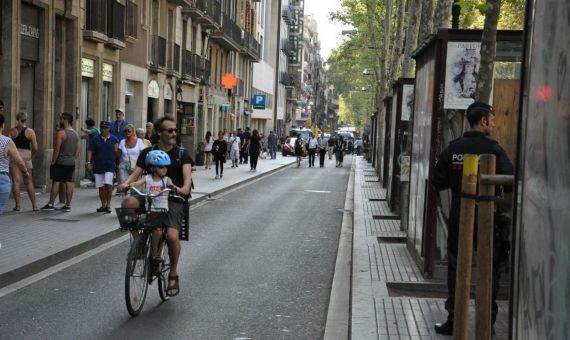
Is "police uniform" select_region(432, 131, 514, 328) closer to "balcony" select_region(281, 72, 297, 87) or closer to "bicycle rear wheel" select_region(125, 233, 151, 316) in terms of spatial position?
"bicycle rear wheel" select_region(125, 233, 151, 316)

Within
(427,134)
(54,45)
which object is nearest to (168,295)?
(427,134)

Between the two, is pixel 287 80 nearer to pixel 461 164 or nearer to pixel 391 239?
pixel 391 239

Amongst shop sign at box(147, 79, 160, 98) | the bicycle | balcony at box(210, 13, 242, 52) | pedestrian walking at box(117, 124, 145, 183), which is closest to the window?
shop sign at box(147, 79, 160, 98)

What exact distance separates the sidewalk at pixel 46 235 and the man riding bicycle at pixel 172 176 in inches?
77.8

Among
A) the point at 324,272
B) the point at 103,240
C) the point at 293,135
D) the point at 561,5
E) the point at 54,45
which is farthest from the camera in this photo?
the point at 293,135

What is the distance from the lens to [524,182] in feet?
8.32

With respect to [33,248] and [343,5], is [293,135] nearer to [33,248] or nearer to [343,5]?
[343,5]

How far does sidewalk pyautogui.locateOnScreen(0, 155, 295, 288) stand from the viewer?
29.9 feet

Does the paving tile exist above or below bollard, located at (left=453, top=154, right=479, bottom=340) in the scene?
below

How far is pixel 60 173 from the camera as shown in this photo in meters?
14.4

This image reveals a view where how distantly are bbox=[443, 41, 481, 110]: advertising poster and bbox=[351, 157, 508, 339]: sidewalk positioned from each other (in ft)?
6.38

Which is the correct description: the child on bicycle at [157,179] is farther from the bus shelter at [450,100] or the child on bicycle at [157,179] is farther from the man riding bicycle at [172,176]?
the bus shelter at [450,100]

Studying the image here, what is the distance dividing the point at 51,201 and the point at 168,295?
7.59 meters

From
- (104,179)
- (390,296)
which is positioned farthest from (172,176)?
(104,179)
